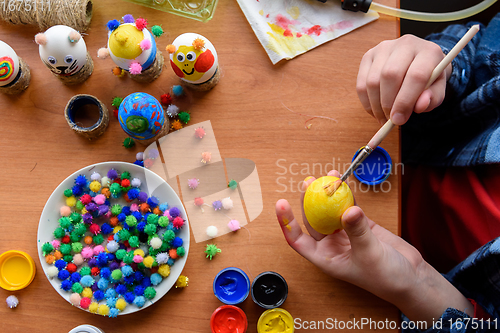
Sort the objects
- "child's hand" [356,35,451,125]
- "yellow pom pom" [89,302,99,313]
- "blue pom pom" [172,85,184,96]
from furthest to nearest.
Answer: "blue pom pom" [172,85,184,96], "yellow pom pom" [89,302,99,313], "child's hand" [356,35,451,125]

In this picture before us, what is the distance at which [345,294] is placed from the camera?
817 millimetres

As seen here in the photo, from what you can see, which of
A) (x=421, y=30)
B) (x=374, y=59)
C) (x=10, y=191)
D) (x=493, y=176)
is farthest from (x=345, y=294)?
(x=421, y=30)

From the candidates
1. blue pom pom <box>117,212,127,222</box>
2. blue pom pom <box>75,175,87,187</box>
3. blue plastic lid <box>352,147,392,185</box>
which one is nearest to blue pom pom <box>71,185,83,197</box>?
blue pom pom <box>75,175,87,187</box>

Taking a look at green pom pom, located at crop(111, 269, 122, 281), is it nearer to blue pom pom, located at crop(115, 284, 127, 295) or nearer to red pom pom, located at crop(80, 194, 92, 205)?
blue pom pom, located at crop(115, 284, 127, 295)

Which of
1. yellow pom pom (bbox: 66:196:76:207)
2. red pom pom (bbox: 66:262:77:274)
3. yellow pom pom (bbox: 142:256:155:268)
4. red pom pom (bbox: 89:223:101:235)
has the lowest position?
red pom pom (bbox: 66:262:77:274)

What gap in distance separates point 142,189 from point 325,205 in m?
0.48

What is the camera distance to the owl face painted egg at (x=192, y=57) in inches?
29.7

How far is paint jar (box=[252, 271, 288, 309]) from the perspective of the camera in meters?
0.79

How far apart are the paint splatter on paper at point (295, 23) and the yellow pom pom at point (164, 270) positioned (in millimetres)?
620

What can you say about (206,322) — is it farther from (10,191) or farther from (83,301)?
(10,191)

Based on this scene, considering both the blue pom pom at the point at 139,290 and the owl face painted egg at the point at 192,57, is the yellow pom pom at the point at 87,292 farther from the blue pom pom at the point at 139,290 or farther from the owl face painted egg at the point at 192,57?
the owl face painted egg at the point at 192,57

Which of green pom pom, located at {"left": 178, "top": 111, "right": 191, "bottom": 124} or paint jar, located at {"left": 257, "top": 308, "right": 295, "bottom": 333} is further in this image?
green pom pom, located at {"left": 178, "top": 111, "right": 191, "bottom": 124}

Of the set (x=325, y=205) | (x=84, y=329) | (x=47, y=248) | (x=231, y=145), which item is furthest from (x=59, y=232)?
(x=325, y=205)

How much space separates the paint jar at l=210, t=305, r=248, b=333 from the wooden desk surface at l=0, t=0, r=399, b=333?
0.14ft
